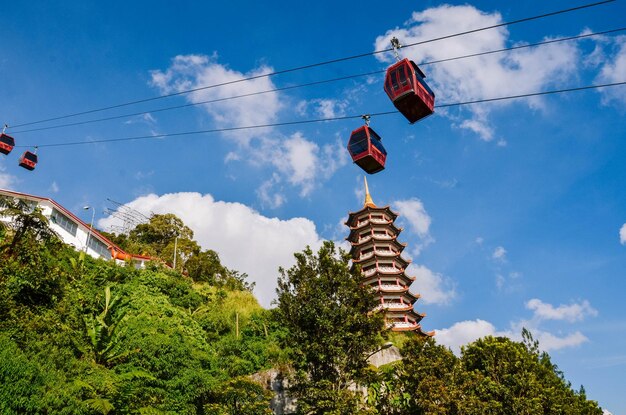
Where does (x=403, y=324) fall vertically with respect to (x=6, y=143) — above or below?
below

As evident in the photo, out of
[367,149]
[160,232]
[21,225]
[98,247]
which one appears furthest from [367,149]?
[160,232]

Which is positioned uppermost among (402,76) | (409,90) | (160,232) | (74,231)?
(160,232)

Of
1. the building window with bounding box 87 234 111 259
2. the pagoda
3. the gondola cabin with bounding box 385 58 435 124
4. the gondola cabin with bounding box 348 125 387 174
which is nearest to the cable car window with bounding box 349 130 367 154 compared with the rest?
the gondola cabin with bounding box 348 125 387 174

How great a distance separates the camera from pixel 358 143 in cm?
1376

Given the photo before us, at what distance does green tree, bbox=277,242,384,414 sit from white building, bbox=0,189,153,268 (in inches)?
730

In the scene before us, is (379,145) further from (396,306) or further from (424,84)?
(396,306)

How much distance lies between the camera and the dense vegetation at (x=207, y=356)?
14.4 m

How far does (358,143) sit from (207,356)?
12010 millimetres

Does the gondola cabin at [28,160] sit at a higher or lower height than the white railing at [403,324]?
higher

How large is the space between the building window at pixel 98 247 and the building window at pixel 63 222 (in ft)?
5.13

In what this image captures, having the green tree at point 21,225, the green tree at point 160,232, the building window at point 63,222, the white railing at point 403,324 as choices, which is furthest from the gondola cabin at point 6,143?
the white railing at point 403,324

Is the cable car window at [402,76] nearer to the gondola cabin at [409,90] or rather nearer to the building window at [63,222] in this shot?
the gondola cabin at [409,90]

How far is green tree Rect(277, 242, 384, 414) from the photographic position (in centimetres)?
1611

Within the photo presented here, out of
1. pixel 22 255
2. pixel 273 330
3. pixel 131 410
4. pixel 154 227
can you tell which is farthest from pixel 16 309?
pixel 154 227
